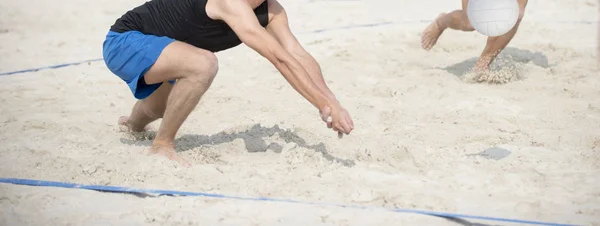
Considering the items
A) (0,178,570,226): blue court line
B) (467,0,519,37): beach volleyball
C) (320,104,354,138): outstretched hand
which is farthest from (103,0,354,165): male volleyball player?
(467,0,519,37): beach volleyball

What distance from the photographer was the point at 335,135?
14.1 feet

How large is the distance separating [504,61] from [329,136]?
2.05 metres

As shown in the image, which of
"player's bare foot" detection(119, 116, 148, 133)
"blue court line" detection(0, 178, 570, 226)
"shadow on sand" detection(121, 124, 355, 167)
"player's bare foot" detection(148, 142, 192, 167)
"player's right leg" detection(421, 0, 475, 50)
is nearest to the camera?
"blue court line" detection(0, 178, 570, 226)

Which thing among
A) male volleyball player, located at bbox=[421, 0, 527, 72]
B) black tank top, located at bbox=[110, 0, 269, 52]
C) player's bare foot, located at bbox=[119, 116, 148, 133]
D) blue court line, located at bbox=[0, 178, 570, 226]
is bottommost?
male volleyball player, located at bbox=[421, 0, 527, 72]

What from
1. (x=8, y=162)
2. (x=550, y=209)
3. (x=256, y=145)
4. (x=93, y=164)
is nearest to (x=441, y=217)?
(x=550, y=209)

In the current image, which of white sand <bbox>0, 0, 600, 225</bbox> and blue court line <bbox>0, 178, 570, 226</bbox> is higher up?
blue court line <bbox>0, 178, 570, 226</bbox>

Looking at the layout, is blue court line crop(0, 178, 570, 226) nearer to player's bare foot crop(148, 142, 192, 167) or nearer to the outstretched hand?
the outstretched hand

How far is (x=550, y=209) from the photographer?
3.20 meters

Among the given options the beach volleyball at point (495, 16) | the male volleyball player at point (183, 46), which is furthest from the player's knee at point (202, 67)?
the beach volleyball at point (495, 16)

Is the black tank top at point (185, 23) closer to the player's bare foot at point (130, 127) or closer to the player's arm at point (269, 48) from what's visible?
the player's arm at point (269, 48)

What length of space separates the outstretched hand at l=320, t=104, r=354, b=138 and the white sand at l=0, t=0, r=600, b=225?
300 mm

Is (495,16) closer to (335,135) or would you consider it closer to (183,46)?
(335,135)

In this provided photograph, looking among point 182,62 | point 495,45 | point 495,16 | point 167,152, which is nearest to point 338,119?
point 182,62

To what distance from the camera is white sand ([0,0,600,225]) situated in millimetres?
3215
